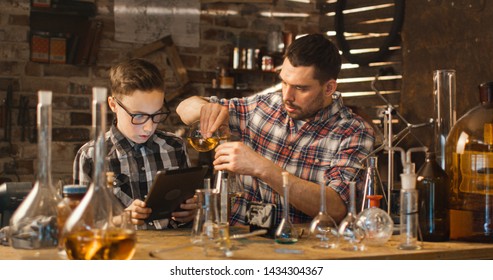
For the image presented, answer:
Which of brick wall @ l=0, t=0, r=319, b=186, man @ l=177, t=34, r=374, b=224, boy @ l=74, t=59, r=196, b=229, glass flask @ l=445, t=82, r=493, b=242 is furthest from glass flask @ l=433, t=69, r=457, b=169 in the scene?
brick wall @ l=0, t=0, r=319, b=186

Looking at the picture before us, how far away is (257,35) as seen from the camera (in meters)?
5.75

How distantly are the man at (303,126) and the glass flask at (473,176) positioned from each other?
1.80ft

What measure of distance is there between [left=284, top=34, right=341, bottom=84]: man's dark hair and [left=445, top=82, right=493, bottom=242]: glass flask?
846 millimetres

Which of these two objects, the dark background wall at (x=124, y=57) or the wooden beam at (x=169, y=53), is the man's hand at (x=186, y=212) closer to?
the dark background wall at (x=124, y=57)

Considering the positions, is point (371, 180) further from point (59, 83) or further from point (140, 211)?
point (59, 83)

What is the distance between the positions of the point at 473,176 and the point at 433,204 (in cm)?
14

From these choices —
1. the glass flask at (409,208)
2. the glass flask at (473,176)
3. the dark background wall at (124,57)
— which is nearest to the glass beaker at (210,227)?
the glass flask at (409,208)

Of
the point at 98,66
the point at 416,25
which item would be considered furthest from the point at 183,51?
the point at 416,25

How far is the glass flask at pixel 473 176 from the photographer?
191 cm

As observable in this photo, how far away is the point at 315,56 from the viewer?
273cm

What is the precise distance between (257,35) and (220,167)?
3571 mm

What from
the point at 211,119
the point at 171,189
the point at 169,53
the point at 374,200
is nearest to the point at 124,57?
the point at 169,53

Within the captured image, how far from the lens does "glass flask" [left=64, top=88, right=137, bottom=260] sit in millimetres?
1444

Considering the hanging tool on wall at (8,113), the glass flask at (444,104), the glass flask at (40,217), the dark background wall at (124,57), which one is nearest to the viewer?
the glass flask at (40,217)
